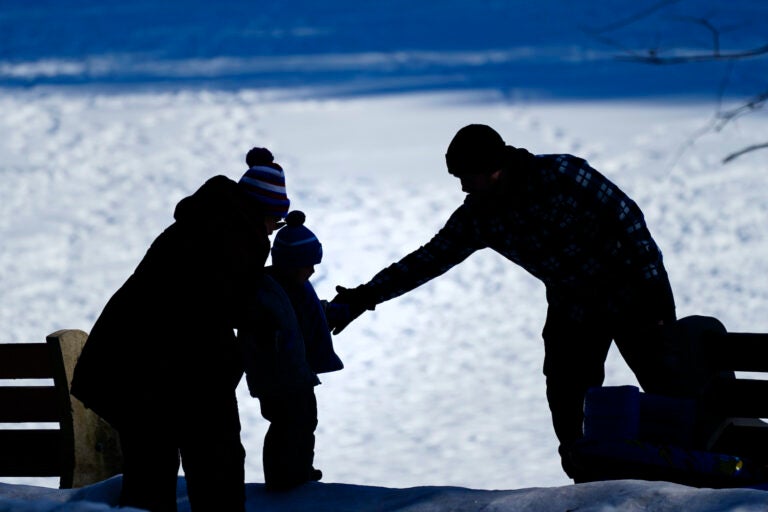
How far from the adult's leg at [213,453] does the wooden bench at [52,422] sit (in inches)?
80.5

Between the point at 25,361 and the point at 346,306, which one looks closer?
the point at 346,306

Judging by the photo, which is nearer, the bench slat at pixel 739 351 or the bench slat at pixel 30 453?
the bench slat at pixel 739 351

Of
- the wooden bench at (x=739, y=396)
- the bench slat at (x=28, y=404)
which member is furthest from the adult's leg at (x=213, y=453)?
the wooden bench at (x=739, y=396)

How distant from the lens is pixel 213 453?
13.3 feet

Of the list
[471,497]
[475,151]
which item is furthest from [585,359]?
[475,151]

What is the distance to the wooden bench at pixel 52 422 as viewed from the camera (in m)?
5.92

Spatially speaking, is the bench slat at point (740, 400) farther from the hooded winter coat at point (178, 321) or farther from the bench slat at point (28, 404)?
A: the bench slat at point (28, 404)

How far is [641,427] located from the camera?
5191 millimetres

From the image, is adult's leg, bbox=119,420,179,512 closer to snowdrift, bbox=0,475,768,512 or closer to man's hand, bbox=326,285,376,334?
snowdrift, bbox=0,475,768,512

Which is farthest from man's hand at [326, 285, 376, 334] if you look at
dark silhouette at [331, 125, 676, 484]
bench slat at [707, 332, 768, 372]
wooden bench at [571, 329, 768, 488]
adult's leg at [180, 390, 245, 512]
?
bench slat at [707, 332, 768, 372]

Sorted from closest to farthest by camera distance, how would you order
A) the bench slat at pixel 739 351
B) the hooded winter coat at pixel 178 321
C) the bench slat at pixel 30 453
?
the hooded winter coat at pixel 178 321, the bench slat at pixel 739 351, the bench slat at pixel 30 453

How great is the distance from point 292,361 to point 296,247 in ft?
1.95

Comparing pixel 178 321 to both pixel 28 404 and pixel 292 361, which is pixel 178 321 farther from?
pixel 28 404

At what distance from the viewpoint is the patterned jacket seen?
535 centimetres
